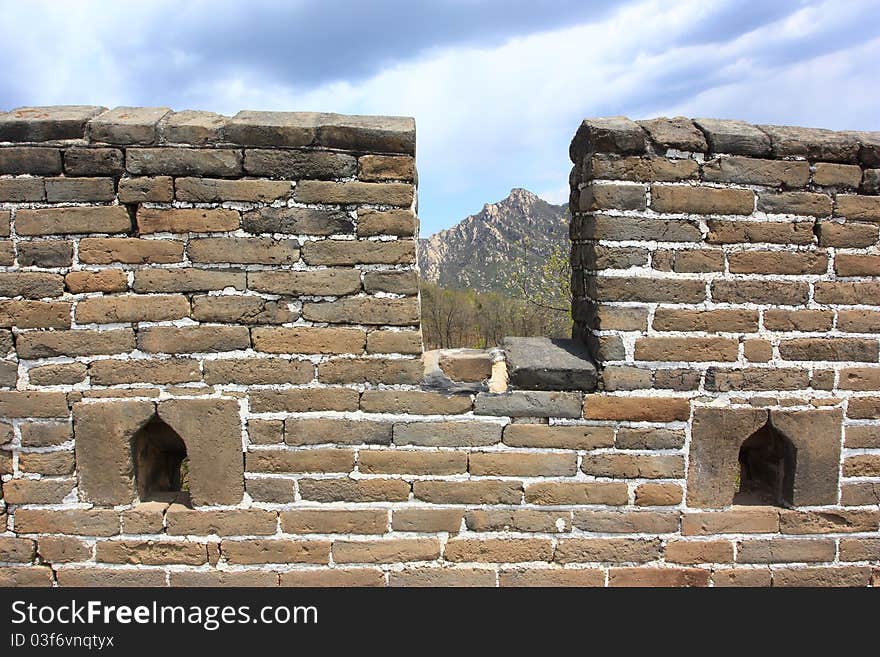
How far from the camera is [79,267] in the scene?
221cm

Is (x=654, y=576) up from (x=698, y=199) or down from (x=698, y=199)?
down

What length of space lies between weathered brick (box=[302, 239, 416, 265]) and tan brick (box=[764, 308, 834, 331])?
168cm

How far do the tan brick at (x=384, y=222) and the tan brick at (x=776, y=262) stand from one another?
1473 millimetres

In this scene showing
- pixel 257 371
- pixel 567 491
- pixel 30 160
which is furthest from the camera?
pixel 567 491

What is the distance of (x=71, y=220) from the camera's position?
2193mm

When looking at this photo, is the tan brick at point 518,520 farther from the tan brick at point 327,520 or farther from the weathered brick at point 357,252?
the weathered brick at point 357,252

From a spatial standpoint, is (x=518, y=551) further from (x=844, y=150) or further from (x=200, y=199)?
(x=844, y=150)

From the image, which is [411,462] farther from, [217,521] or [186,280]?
[186,280]

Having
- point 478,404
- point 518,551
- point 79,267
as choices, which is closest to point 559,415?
point 478,404

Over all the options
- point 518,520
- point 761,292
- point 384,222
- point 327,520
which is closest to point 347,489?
point 327,520

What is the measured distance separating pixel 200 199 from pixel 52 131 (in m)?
0.67

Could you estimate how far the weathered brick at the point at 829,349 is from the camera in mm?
2352

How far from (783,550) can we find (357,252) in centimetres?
248

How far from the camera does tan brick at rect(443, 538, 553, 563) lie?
7.85ft
